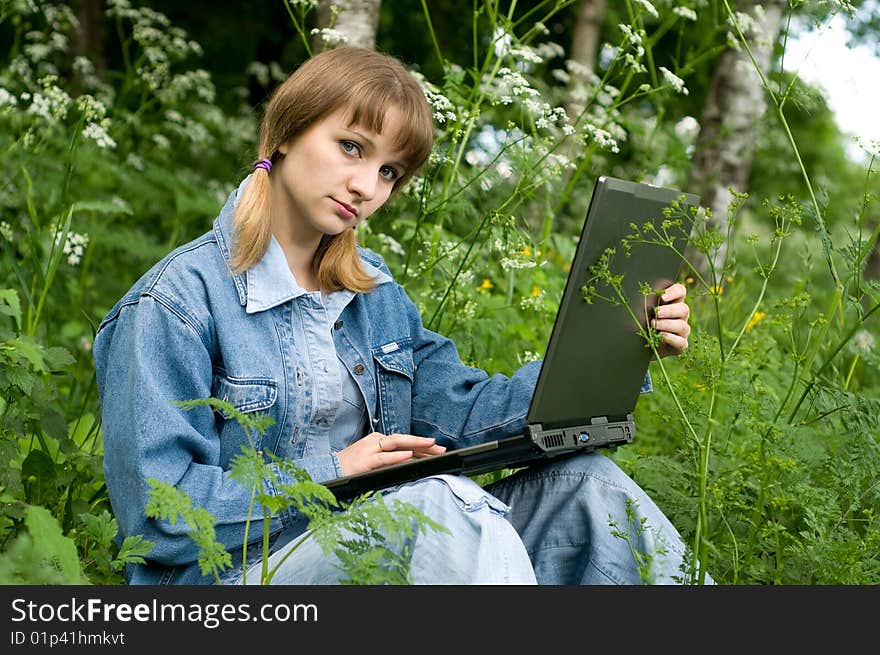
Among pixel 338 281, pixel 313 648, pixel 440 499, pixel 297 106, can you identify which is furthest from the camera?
pixel 338 281

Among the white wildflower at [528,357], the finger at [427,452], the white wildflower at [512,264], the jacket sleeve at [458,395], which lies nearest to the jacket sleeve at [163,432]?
the finger at [427,452]

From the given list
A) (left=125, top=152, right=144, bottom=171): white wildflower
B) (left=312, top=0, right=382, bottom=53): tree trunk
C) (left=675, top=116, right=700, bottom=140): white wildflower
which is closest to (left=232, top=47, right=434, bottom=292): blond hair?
(left=312, top=0, right=382, bottom=53): tree trunk

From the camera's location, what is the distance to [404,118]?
2293 mm

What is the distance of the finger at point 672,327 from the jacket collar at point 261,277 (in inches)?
29.1

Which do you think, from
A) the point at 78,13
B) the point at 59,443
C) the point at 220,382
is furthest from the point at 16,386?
the point at 78,13

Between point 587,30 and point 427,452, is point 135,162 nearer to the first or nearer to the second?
point 587,30

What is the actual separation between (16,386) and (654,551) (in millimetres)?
1439

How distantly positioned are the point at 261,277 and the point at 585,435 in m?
0.73

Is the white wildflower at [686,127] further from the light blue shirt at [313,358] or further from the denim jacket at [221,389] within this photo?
the light blue shirt at [313,358]

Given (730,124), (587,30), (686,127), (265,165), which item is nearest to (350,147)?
(265,165)

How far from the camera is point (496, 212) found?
283cm

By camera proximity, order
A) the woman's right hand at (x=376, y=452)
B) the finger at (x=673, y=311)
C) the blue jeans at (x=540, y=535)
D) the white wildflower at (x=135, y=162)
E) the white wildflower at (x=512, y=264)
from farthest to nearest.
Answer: the white wildflower at (x=135, y=162)
the white wildflower at (x=512, y=264)
the finger at (x=673, y=311)
the woman's right hand at (x=376, y=452)
the blue jeans at (x=540, y=535)

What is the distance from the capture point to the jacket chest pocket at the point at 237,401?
2.13 meters

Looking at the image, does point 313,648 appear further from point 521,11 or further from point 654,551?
point 521,11
